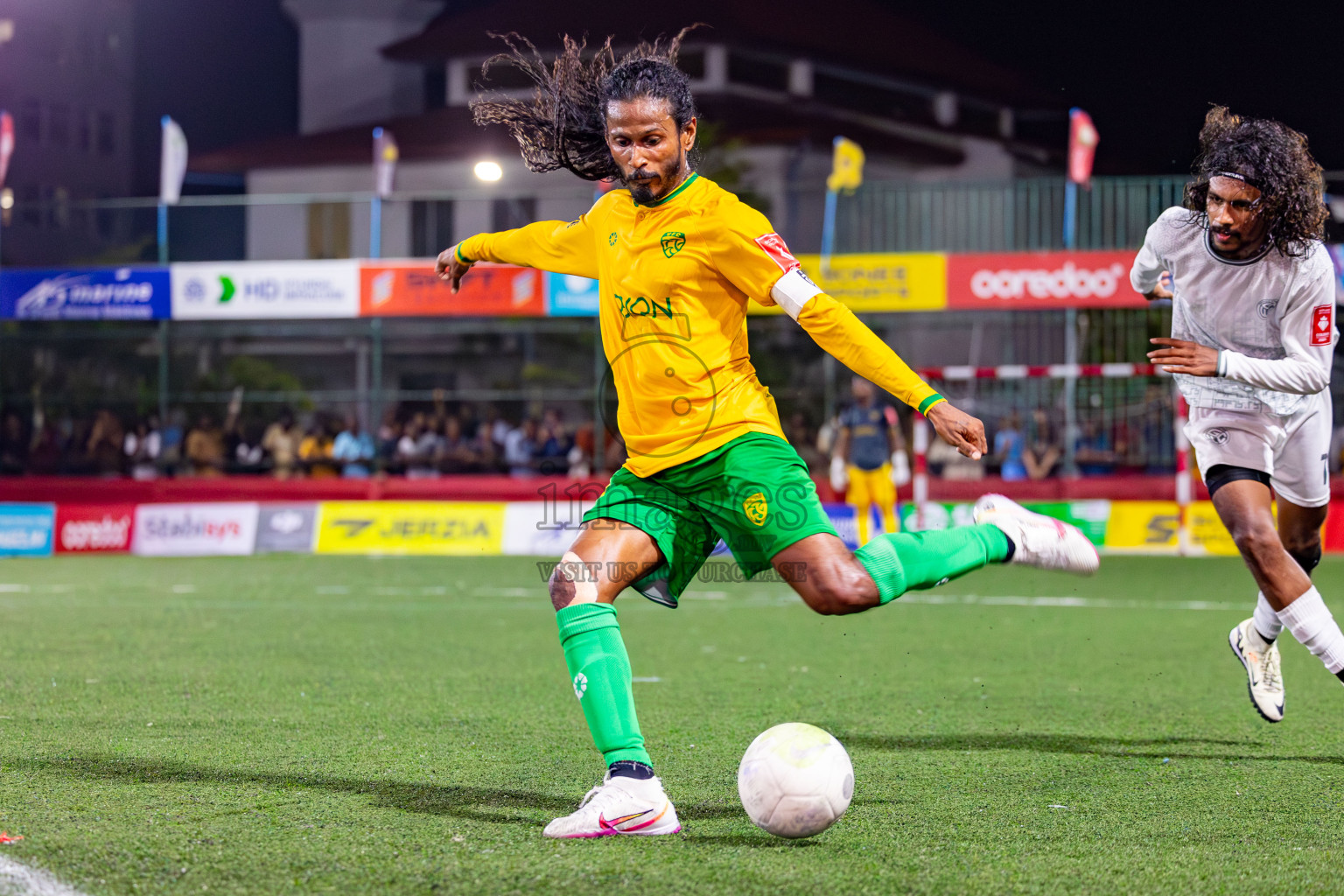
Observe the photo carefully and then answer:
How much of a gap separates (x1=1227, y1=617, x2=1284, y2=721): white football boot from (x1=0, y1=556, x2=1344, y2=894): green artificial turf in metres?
0.13

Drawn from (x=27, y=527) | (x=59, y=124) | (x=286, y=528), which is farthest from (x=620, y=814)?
(x=59, y=124)

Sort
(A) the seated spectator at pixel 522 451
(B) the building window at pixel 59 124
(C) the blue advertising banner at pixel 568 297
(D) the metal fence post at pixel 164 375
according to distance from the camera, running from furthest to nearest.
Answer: (B) the building window at pixel 59 124, (D) the metal fence post at pixel 164 375, (A) the seated spectator at pixel 522 451, (C) the blue advertising banner at pixel 568 297

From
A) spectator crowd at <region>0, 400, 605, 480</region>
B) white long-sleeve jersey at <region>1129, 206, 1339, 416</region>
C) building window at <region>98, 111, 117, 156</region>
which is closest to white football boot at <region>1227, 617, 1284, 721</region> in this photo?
white long-sleeve jersey at <region>1129, 206, 1339, 416</region>

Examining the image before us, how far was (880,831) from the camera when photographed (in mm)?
4086

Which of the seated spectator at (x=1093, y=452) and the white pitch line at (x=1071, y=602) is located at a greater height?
the seated spectator at (x=1093, y=452)

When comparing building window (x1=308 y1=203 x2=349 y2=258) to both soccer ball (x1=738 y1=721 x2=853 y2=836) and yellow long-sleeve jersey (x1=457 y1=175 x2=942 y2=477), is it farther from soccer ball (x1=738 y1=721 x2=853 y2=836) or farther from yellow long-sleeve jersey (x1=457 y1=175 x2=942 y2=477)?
soccer ball (x1=738 y1=721 x2=853 y2=836)

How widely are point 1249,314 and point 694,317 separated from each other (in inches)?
96.4

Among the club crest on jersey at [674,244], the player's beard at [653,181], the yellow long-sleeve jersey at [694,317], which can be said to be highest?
the player's beard at [653,181]

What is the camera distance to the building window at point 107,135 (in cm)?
5328

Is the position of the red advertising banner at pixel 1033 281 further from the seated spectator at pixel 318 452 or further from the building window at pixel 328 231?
the building window at pixel 328 231

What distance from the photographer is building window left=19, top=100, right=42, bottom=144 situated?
165ft

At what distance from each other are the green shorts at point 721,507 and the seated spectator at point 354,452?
17330mm

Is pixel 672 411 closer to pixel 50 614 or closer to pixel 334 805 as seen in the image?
pixel 334 805

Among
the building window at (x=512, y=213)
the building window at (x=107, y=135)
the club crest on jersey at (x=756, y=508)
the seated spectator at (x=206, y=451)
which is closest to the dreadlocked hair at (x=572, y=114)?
the club crest on jersey at (x=756, y=508)
